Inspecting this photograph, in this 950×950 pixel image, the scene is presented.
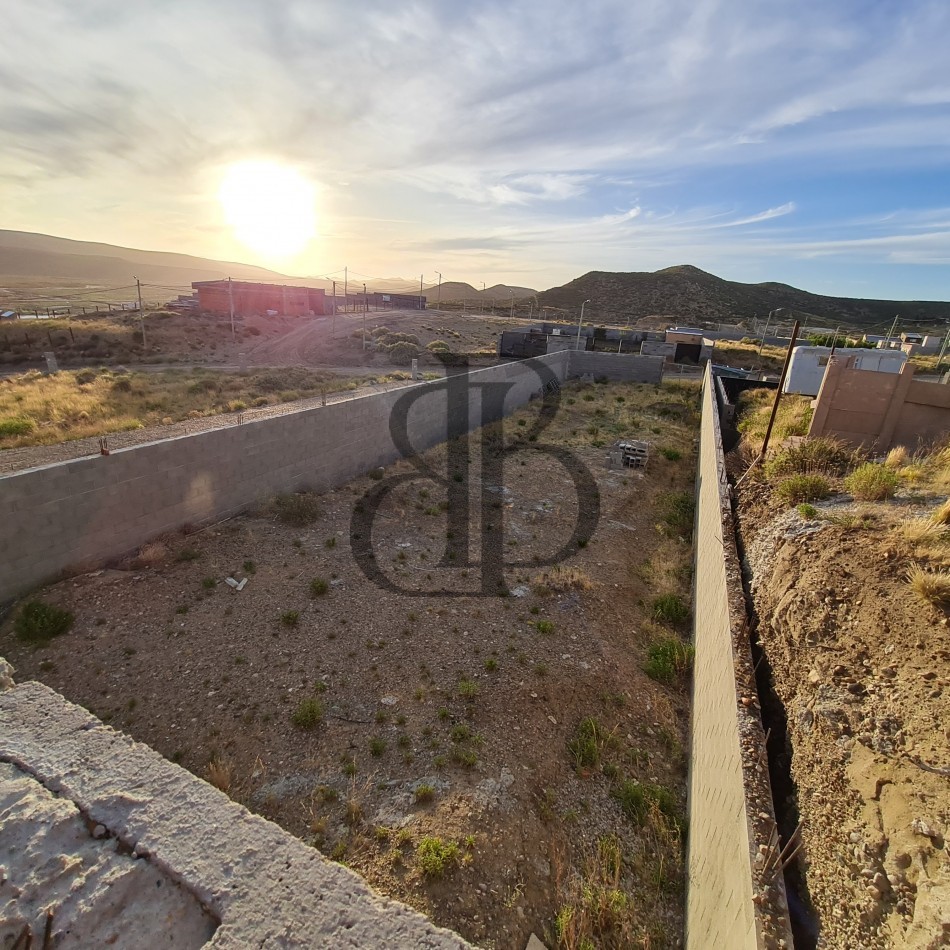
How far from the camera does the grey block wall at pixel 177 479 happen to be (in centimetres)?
688

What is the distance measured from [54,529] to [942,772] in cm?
1012

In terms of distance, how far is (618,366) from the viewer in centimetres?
2995

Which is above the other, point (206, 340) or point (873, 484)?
point (873, 484)

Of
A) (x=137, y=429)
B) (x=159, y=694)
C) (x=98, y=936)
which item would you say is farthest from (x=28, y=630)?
(x=137, y=429)

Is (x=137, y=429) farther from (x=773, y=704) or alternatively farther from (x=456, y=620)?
(x=773, y=704)

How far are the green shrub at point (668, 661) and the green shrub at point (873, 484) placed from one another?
3.37 m

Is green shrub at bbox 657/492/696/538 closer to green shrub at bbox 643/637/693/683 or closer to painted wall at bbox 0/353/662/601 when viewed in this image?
green shrub at bbox 643/637/693/683

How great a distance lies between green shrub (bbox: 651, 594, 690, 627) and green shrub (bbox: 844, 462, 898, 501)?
3.08m

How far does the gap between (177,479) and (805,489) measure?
35.1 feet

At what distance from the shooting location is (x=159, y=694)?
226 inches

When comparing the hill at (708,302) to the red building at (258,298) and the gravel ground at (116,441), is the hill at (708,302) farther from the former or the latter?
the gravel ground at (116,441)

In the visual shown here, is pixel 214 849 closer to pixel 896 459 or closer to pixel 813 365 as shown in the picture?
pixel 896 459

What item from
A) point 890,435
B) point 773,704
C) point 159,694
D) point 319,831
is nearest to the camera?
point 319,831
